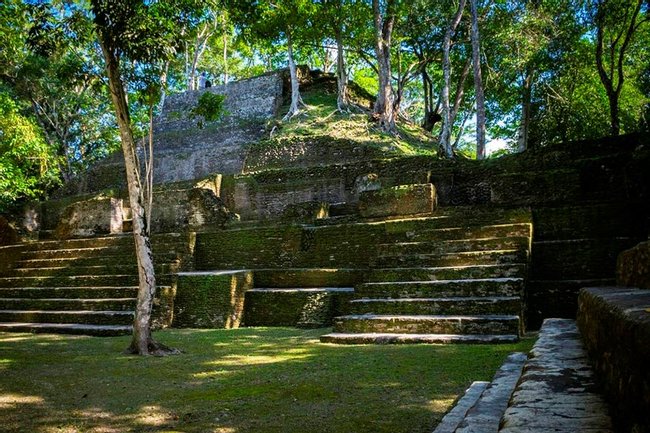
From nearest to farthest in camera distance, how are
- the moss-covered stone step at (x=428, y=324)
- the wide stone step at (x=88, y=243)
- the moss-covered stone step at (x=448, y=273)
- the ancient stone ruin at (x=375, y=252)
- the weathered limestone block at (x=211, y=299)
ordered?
the moss-covered stone step at (x=428, y=324) < the ancient stone ruin at (x=375, y=252) < the moss-covered stone step at (x=448, y=273) < the weathered limestone block at (x=211, y=299) < the wide stone step at (x=88, y=243)

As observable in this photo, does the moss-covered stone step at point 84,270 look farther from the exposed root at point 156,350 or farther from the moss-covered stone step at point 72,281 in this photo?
the exposed root at point 156,350

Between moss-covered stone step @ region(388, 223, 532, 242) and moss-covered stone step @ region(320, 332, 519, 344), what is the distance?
6.59 ft

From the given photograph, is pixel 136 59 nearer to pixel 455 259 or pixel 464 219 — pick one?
pixel 455 259

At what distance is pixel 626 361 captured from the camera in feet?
4.38

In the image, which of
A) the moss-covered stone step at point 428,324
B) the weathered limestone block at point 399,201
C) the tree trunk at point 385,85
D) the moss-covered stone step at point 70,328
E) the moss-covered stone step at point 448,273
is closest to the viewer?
the moss-covered stone step at point 428,324

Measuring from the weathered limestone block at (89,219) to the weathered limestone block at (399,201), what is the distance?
6108 mm

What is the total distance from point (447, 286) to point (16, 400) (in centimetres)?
421

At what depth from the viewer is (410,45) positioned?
1703 centimetres

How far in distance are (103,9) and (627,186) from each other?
6.97 meters

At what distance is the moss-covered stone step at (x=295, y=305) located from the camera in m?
6.48

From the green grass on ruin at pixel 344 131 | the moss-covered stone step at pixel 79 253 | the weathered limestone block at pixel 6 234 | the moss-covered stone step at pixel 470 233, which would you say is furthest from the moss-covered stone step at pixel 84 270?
the green grass on ruin at pixel 344 131

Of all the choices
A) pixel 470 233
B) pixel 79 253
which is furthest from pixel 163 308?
pixel 470 233

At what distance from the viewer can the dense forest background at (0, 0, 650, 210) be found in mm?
5918

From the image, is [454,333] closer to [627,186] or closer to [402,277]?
[402,277]
